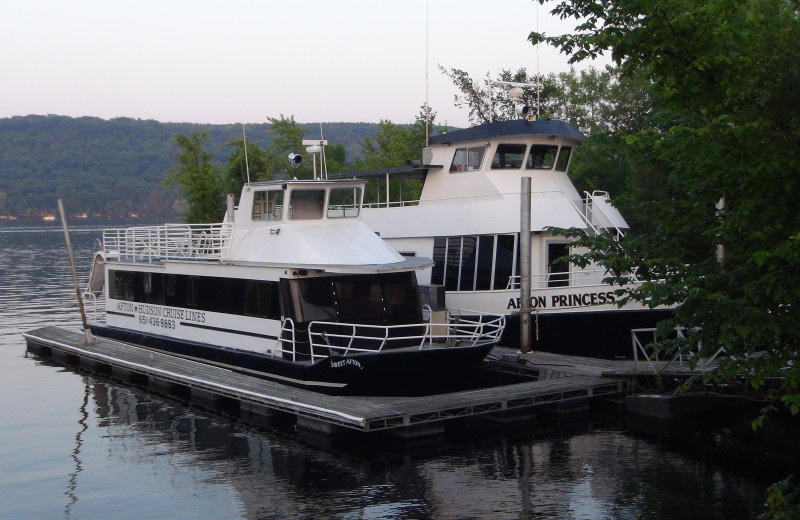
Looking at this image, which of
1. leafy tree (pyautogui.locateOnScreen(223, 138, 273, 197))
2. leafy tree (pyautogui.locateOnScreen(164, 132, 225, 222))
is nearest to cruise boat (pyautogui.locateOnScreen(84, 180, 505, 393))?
leafy tree (pyautogui.locateOnScreen(223, 138, 273, 197))

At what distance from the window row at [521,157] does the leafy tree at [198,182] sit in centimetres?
3486

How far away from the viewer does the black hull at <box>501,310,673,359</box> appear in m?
18.6

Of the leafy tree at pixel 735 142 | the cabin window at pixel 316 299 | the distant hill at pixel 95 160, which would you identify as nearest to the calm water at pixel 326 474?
the cabin window at pixel 316 299

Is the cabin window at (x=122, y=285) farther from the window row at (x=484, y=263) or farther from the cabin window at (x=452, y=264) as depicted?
the cabin window at (x=452, y=264)

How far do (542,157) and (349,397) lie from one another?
32.0 ft

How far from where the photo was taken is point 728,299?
826 cm

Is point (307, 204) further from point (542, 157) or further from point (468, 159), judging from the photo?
point (542, 157)

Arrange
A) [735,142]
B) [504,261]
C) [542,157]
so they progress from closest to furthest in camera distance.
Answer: [735,142], [504,261], [542,157]

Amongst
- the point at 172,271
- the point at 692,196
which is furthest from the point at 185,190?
the point at 692,196

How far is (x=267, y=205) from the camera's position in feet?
62.0

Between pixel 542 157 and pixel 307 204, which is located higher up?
pixel 542 157

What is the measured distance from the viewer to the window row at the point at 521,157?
2277 cm

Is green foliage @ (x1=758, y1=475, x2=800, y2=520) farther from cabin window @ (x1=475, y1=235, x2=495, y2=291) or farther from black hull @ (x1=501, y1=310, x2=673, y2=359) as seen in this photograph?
cabin window @ (x1=475, y1=235, x2=495, y2=291)

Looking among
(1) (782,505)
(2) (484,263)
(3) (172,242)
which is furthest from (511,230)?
(1) (782,505)
